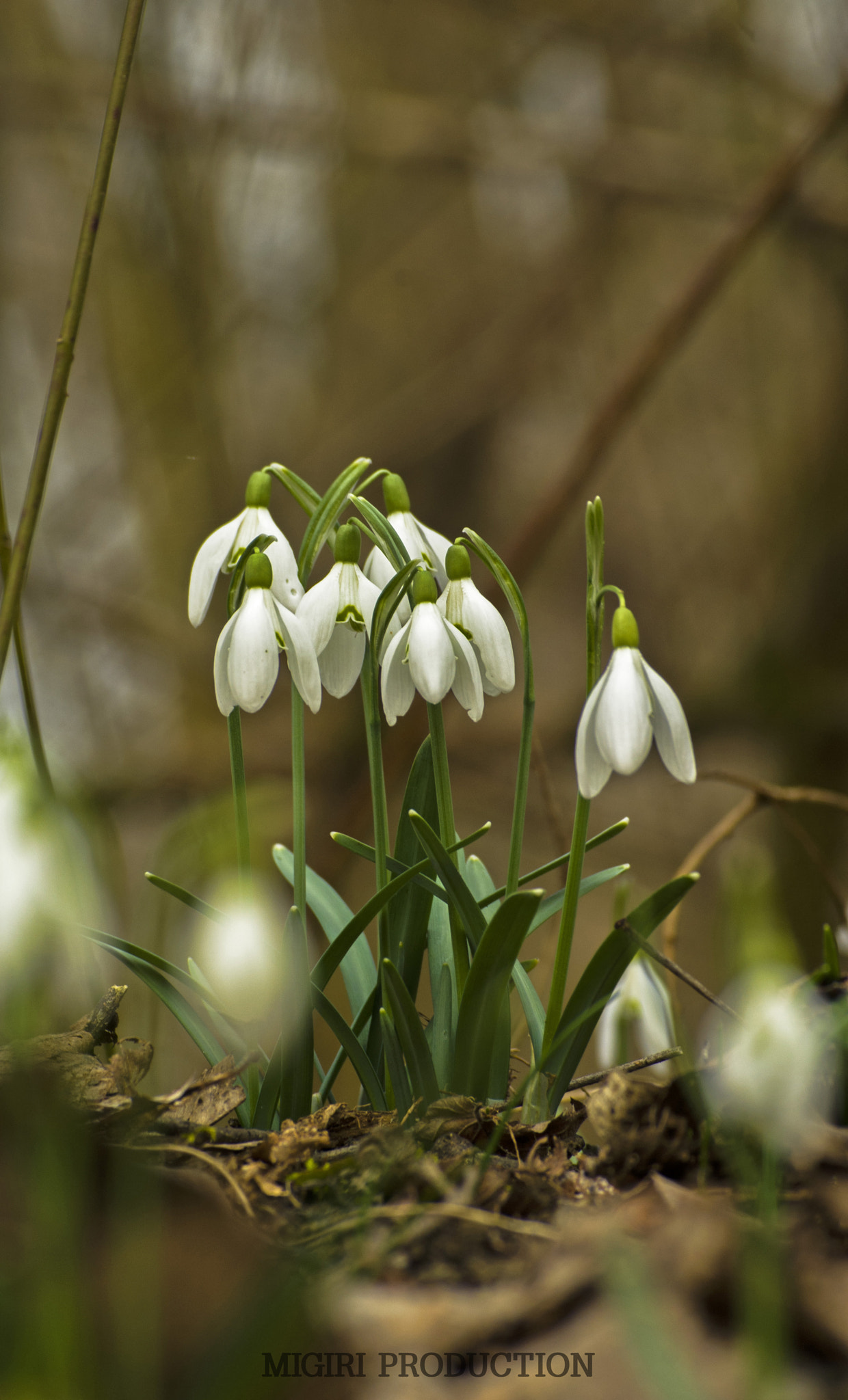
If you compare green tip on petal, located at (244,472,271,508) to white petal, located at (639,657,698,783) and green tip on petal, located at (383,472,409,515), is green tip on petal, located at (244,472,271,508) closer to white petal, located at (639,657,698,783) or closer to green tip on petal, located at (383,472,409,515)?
green tip on petal, located at (383,472,409,515)

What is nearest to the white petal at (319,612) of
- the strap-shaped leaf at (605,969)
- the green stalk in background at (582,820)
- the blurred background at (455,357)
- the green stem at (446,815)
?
the green stem at (446,815)

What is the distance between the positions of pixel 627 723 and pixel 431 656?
0.15 m

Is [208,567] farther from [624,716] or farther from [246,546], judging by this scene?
[624,716]

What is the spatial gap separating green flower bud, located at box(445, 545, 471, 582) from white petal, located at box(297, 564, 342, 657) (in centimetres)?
9

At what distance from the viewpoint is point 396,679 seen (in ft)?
2.68

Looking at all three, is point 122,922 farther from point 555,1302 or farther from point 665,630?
point 665,630

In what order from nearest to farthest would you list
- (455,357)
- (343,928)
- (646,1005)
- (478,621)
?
(478,621)
(343,928)
(646,1005)
(455,357)

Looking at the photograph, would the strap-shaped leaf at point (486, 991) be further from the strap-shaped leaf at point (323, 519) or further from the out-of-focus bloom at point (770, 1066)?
the strap-shaped leaf at point (323, 519)

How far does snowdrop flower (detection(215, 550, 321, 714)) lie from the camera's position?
72cm

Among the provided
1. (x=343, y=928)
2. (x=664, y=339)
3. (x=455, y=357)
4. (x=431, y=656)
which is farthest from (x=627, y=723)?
(x=455, y=357)

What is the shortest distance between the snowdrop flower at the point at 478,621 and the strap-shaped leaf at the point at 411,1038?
0.77ft

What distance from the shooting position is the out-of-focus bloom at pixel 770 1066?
520 millimetres

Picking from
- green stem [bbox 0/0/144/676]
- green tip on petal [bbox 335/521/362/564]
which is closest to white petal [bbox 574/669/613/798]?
green tip on petal [bbox 335/521/362/564]

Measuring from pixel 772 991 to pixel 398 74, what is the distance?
4144 mm
